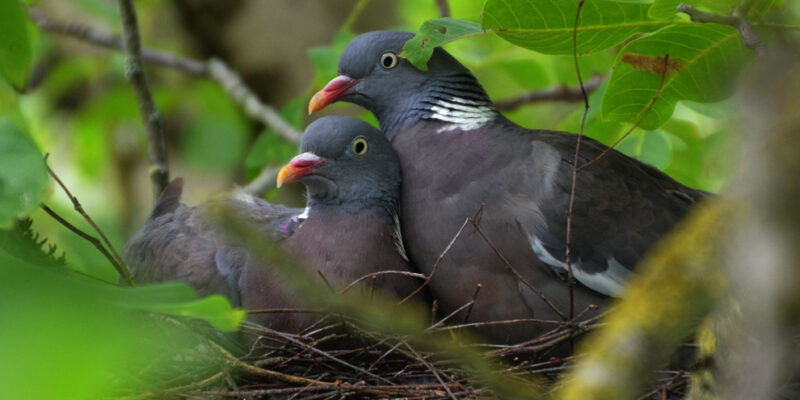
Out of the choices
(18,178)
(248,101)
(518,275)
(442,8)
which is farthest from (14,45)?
(248,101)

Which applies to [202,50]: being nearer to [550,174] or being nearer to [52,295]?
[550,174]

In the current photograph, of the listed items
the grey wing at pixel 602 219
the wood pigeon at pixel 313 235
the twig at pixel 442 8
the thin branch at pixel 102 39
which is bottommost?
the grey wing at pixel 602 219

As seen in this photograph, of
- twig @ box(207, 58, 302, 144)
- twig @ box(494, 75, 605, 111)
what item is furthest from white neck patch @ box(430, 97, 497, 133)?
twig @ box(207, 58, 302, 144)

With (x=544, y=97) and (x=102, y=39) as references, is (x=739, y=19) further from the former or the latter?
(x=102, y=39)

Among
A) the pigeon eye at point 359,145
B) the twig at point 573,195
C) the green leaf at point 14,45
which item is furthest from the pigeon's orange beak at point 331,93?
the green leaf at point 14,45

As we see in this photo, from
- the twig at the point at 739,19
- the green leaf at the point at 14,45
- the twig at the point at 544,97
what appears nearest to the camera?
the green leaf at the point at 14,45

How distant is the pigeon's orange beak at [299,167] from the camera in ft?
9.87

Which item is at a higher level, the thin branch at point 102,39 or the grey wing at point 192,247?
the thin branch at point 102,39

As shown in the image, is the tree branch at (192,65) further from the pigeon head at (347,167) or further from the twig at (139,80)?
the pigeon head at (347,167)

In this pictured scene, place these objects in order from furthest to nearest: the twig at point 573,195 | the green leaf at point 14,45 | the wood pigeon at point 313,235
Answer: the wood pigeon at point 313,235
the twig at point 573,195
the green leaf at point 14,45

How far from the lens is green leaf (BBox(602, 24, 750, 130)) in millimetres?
2447

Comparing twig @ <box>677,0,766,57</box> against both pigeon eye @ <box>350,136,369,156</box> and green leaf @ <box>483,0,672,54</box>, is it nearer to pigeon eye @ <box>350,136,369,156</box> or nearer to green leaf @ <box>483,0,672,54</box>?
green leaf @ <box>483,0,672,54</box>

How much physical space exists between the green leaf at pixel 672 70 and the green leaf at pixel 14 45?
1.56 meters

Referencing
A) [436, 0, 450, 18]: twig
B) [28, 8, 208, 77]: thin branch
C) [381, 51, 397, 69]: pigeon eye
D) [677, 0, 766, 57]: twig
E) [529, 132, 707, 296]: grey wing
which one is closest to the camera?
[677, 0, 766, 57]: twig
